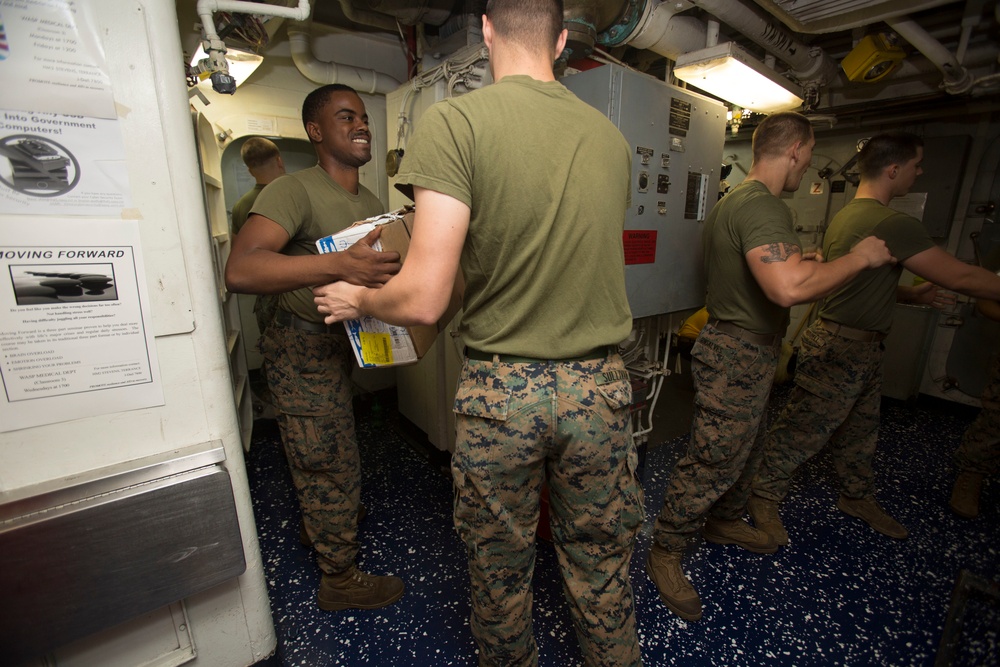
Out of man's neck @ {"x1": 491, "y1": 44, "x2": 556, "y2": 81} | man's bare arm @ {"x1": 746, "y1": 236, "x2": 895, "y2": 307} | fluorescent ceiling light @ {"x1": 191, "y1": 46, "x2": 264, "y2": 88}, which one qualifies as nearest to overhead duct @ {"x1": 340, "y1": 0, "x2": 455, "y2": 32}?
fluorescent ceiling light @ {"x1": 191, "y1": 46, "x2": 264, "y2": 88}

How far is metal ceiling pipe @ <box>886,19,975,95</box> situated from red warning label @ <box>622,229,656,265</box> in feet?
7.17

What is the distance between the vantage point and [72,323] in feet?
3.43

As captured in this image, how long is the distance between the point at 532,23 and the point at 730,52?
6.13 feet

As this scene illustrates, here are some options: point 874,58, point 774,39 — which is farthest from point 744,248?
point 874,58

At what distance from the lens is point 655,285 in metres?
2.60

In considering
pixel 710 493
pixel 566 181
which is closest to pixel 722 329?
pixel 710 493

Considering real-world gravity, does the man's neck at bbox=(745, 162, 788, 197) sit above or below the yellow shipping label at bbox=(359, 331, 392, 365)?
above

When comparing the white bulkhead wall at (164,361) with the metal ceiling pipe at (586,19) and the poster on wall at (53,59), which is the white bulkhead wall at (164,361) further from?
the metal ceiling pipe at (586,19)

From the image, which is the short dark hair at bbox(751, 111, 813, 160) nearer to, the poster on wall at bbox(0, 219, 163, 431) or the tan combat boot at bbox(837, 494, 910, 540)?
the tan combat boot at bbox(837, 494, 910, 540)

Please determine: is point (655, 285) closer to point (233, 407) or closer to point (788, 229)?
point (788, 229)

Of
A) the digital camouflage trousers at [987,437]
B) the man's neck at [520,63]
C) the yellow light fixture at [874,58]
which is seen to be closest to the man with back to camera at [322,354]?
the man's neck at [520,63]

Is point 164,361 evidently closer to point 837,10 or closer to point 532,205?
point 532,205

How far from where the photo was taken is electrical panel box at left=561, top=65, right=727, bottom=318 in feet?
7.25

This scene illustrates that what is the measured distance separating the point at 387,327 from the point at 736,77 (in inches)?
108
